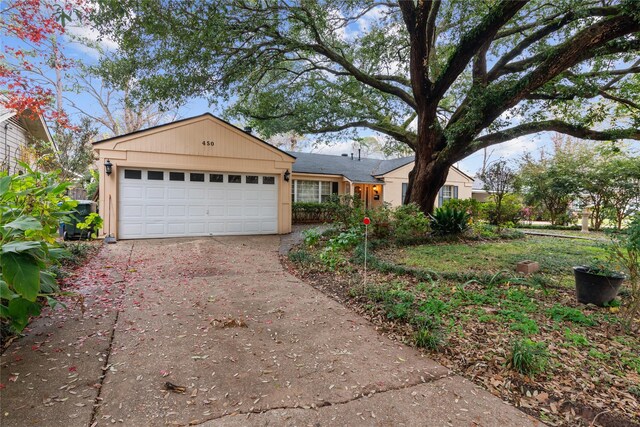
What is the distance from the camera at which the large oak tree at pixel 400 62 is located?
6.67 meters

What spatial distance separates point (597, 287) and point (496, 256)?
10.0 ft

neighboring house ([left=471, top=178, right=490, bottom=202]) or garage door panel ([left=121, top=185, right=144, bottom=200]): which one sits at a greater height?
neighboring house ([left=471, top=178, right=490, bottom=202])

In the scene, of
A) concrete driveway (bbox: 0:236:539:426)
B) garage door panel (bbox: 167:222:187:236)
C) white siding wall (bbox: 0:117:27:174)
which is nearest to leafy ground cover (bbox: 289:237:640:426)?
concrete driveway (bbox: 0:236:539:426)

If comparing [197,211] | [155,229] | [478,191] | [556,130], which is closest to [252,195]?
[197,211]

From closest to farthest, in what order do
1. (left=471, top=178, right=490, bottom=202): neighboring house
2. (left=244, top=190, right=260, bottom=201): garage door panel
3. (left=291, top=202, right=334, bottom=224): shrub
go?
(left=244, top=190, right=260, bottom=201): garage door panel, (left=291, top=202, right=334, bottom=224): shrub, (left=471, top=178, right=490, bottom=202): neighboring house

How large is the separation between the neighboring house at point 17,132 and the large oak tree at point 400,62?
433 centimetres

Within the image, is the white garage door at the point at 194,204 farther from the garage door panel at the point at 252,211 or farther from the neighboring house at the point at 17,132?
the neighboring house at the point at 17,132

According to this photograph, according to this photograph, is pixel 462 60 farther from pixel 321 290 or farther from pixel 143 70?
pixel 143 70

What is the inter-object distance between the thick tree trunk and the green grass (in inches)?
75.8

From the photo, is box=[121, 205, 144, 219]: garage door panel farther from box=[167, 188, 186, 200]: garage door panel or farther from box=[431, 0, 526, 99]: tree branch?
box=[431, 0, 526, 99]: tree branch

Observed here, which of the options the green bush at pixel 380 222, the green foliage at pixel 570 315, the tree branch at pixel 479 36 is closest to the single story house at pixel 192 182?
the green bush at pixel 380 222

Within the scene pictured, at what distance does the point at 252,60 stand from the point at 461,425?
939 cm

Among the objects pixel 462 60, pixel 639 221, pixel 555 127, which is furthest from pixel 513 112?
pixel 639 221

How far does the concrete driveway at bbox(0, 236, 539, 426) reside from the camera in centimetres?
209
